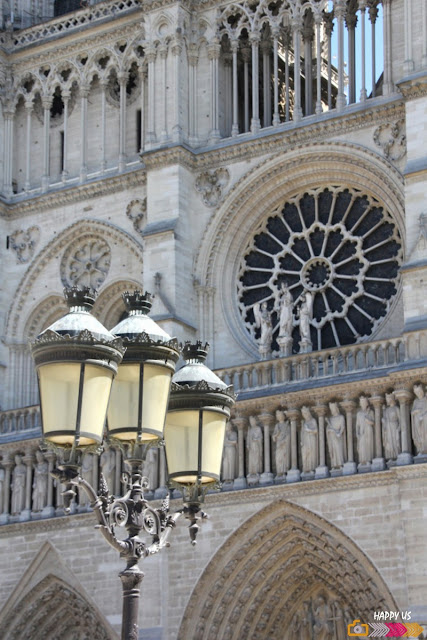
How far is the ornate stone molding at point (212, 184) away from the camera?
70.5ft

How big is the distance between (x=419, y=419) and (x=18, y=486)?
6.94 metres

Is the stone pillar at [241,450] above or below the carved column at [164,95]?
below

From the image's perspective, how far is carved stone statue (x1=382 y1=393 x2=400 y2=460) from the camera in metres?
17.8

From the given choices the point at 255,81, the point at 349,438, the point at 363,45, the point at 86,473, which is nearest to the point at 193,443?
the point at 349,438

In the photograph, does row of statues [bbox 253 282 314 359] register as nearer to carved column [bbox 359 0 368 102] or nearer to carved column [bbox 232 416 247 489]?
carved column [bbox 232 416 247 489]

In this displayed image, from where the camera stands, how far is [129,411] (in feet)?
27.3

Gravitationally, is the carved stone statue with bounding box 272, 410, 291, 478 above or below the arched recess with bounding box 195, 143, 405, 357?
below

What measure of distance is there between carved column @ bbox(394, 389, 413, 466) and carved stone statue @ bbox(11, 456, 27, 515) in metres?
6.55

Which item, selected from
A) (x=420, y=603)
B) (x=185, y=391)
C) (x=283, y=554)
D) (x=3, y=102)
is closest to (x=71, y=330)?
(x=185, y=391)

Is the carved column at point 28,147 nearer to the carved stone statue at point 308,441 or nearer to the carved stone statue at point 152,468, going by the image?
the carved stone statue at point 152,468

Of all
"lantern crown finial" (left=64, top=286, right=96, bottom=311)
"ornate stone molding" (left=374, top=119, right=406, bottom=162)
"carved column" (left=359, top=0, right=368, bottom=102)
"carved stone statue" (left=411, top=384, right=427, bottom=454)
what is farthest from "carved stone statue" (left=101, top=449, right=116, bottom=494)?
"lantern crown finial" (left=64, top=286, right=96, bottom=311)

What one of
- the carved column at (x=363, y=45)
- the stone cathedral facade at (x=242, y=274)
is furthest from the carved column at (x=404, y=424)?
the carved column at (x=363, y=45)

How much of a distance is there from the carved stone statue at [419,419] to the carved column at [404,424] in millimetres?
105

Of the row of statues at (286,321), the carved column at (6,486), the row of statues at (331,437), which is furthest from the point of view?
the carved column at (6,486)
